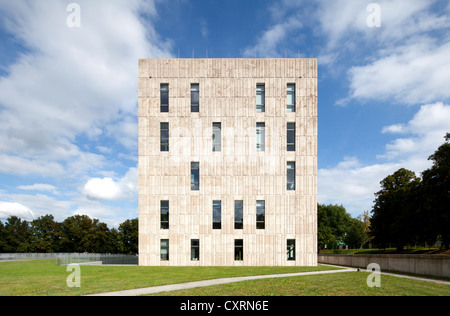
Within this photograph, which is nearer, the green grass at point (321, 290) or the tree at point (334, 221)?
the green grass at point (321, 290)

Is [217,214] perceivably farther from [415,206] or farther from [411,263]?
[415,206]

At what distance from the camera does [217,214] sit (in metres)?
30.0

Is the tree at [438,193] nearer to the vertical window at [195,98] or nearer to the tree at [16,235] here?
the vertical window at [195,98]

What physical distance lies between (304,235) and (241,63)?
19.1 m

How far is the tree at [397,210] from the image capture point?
1565 inches

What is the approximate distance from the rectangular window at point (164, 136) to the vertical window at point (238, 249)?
1205cm

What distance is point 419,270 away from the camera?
1984 centimetres

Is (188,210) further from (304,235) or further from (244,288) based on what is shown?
(244,288)

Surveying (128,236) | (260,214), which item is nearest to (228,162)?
(260,214)

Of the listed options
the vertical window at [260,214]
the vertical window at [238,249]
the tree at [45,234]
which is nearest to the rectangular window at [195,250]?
the vertical window at [238,249]

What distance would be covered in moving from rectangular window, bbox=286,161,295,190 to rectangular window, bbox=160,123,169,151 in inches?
507

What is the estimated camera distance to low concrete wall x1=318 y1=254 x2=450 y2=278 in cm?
1756

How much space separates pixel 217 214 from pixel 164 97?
1363 centimetres

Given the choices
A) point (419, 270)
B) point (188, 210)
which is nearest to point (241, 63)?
point (188, 210)
